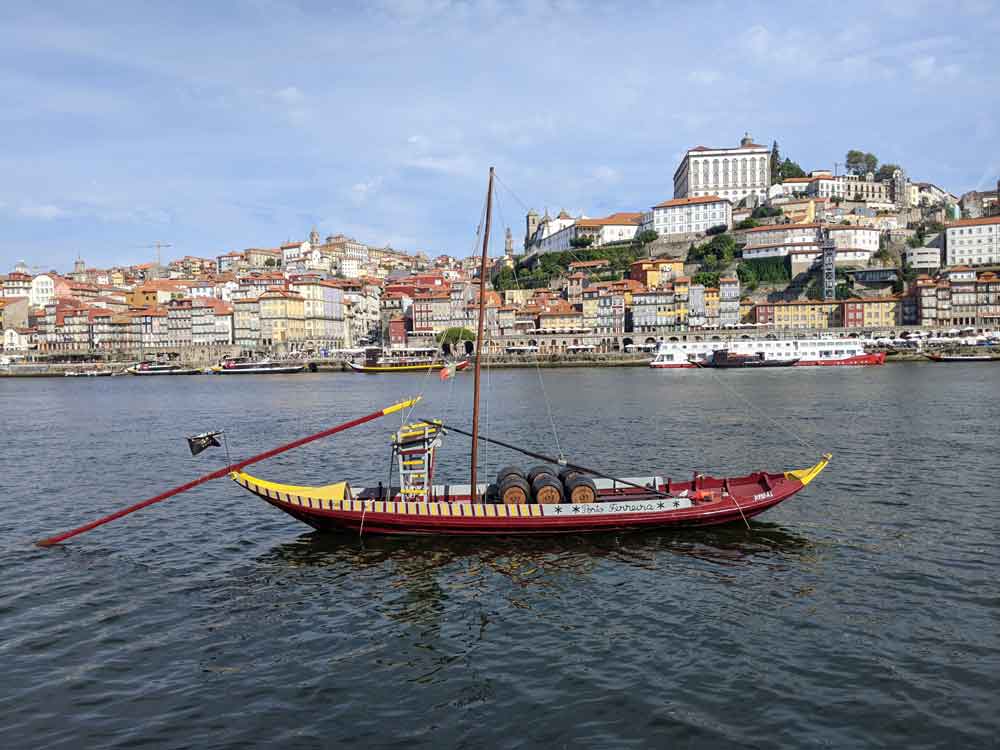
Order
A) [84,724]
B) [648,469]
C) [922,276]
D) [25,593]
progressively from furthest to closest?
[922,276], [648,469], [25,593], [84,724]

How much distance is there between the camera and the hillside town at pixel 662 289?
108 metres

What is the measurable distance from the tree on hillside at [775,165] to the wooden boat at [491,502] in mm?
140067

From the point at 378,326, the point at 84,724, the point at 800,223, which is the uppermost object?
the point at 800,223

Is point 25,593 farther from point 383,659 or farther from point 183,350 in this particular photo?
point 183,350

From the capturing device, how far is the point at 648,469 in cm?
2364

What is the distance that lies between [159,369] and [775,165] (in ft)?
374

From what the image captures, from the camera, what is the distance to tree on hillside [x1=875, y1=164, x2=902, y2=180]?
480ft

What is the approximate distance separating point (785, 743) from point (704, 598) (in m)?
4.29

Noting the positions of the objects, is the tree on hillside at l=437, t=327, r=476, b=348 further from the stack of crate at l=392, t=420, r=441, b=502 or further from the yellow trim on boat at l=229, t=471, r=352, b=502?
the stack of crate at l=392, t=420, r=441, b=502

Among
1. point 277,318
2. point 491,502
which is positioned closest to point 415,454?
point 491,502

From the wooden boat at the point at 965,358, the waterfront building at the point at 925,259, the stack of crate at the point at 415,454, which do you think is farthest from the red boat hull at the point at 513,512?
the waterfront building at the point at 925,259

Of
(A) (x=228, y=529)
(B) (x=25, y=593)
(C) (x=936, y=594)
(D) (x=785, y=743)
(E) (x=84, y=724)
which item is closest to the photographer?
(D) (x=785, y=743)

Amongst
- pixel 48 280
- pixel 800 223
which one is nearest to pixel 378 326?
pixel 48 280

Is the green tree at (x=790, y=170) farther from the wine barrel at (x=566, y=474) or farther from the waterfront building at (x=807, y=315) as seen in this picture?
the wine barrel at (x=566, y=474)
